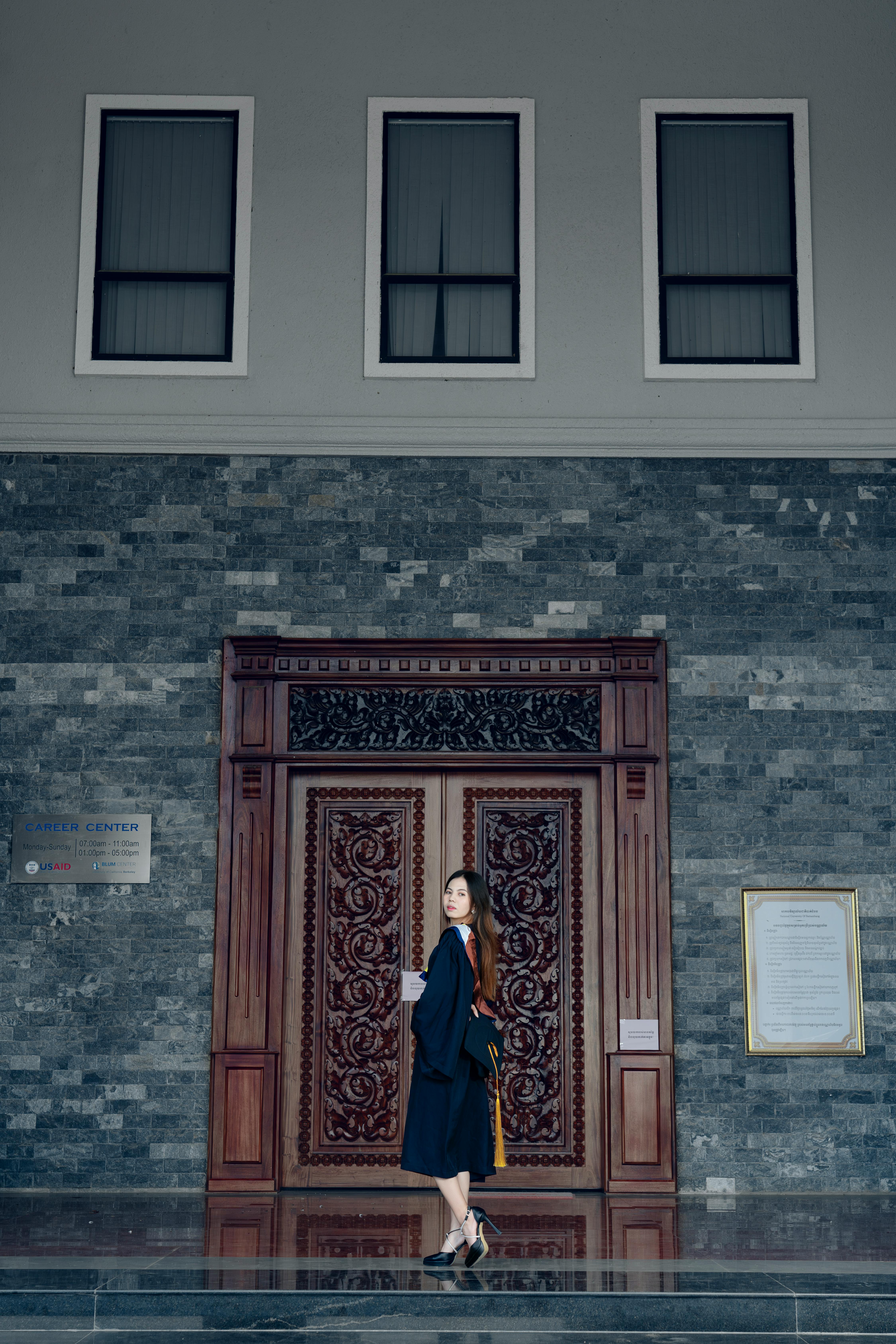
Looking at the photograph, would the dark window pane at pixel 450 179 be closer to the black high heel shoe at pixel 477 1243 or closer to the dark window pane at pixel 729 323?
the dark window pane at pixel 729 323

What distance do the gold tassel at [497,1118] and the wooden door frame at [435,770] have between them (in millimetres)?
1513

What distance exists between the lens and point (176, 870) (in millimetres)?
7645

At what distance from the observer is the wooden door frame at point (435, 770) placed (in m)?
7.38

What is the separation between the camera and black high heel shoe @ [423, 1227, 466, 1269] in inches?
219

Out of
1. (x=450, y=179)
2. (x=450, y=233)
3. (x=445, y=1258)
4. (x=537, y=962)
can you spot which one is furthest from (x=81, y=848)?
(x=450, y=179)

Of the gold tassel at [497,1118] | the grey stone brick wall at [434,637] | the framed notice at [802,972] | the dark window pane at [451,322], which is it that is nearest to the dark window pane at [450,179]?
the dark window pane at [451,322]

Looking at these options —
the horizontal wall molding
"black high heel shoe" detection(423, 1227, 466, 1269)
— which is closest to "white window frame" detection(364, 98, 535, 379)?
the horizontal wall molding

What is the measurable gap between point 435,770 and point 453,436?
195cm

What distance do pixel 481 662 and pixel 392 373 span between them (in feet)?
5.91

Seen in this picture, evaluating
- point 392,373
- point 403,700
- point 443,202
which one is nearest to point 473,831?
point 403,700

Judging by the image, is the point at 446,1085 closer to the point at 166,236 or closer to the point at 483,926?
the point at 483,926

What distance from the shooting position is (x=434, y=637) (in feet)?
25.7

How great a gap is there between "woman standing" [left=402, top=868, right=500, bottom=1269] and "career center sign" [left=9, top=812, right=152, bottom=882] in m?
2.53

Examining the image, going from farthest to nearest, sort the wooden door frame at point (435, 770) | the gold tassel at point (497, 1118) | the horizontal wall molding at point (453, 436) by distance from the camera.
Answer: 1. the horizontal wall molding at point (453, 436)
2. the wooden door frame at point (435, 770)
3. the gold tassel at point (497, 1118)
